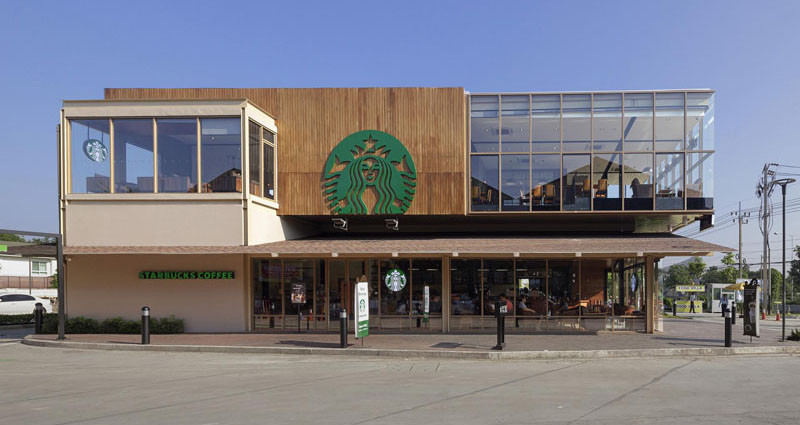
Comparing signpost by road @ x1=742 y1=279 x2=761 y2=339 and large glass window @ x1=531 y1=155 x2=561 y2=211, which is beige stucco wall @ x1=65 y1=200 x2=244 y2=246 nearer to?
large glass window @ x1=531 y1=155 x2=561 y2=211

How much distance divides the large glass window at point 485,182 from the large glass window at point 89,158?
1199 centimetres

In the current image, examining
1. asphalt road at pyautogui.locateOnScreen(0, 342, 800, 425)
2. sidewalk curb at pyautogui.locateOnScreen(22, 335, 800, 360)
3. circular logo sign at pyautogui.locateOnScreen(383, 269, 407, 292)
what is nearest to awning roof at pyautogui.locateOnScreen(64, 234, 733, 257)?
circular logo sign at pyautogui.locateOnScreen(383, 269, 407, 292)

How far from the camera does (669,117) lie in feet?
68.3

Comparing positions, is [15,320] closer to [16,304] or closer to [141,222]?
[16,304]

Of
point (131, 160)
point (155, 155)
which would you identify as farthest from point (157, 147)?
point (131, 160)

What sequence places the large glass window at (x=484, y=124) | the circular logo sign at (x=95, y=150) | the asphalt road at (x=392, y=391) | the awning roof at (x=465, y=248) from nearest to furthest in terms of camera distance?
1. the asphalt road at (x=392, y=391)
2. the awning roof at (x=465, y=248)
3. the circular logo sign at (x=95, y=150)
4. the large glass window at (x=484, y=124)

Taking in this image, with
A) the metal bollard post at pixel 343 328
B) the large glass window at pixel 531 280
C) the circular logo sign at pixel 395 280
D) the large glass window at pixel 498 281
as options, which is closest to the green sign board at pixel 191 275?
the circular logo sign at pixel 395 280

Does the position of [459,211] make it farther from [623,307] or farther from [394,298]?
[623,307]

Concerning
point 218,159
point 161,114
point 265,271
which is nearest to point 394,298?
point 265,271

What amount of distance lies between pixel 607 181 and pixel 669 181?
2063 mm

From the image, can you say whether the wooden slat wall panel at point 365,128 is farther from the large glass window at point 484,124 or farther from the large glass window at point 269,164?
the large glass window at point 484,124

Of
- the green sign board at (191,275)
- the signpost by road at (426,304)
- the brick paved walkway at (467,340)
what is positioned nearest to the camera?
the brick paved walkway at (467,340)

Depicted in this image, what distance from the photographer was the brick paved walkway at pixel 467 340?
16.2 m

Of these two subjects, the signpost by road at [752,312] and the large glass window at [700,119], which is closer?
the signpost by road at [752,312]
